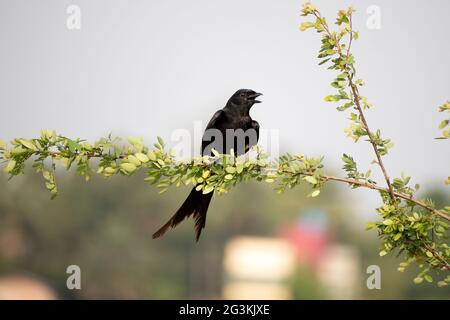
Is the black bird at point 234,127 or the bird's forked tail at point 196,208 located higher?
the black bird at point 234,127

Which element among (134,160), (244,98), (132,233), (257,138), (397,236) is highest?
(244,98)

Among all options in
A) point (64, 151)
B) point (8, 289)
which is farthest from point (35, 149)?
point (8, 289)

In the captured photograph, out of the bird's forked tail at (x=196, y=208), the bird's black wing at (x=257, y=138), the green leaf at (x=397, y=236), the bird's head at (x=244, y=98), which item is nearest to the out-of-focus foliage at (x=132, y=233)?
the bird's black wing at (x=257, y=138)

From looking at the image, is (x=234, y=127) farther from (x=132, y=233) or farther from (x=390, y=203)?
(x=132, y=233)

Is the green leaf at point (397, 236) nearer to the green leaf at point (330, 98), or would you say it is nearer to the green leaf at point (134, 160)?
the green leaf at point (330, 98)

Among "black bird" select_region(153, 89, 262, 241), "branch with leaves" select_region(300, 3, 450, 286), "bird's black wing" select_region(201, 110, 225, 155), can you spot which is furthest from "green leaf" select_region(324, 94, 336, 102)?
"bird's black wing" select_region(201, 110, 225, 155)

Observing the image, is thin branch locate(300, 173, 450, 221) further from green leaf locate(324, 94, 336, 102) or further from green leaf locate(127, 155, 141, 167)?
green leaf locate(127, 155, 141, 167)

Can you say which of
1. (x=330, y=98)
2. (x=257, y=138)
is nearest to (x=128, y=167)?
(x=330, y=98)

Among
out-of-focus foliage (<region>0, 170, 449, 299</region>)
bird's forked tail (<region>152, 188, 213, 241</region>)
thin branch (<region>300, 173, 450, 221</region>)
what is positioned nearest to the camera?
thin branch (<region>300, 173, 450, 221</region>)

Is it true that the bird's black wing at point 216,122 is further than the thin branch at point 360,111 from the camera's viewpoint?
Yes

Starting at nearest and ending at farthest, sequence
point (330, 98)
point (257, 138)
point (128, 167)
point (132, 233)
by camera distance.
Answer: point (128, 167) < point (330, 98) < point (257, 138) < point (132, 233)

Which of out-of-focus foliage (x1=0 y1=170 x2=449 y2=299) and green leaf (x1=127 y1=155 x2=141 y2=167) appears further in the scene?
out-of-focus foliage (x1=0 y1=170 x2=449 y2=299)

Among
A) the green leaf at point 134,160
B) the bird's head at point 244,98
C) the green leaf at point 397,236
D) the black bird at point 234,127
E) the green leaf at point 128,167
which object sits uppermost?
the bird's head at point 244,98
